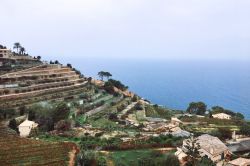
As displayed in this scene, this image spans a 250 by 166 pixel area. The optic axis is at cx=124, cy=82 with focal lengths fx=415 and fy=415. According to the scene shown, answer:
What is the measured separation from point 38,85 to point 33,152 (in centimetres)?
3927

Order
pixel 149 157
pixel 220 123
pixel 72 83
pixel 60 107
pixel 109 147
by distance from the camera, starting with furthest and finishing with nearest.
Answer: pixel 72 83 → pixel 220 123 → pixel 60 107 → pixel 109 147 → pixel 149 157

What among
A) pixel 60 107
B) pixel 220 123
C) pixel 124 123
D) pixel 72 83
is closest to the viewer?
pixel 60 107

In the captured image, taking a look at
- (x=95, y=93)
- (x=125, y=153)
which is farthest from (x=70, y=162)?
(x=95, y=93)

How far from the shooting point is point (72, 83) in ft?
302

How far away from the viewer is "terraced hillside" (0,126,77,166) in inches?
1647

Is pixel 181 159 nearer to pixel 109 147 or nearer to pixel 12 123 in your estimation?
pixel 109 147

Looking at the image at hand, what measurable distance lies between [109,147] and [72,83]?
42.5 meters

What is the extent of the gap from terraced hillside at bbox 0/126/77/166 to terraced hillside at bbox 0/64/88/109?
23287 mm

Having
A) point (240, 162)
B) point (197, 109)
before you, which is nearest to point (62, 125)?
point (240, 162)

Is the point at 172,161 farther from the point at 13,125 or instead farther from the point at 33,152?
the point at 13,125

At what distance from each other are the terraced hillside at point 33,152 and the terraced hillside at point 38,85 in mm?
23287

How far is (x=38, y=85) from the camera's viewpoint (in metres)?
82.4

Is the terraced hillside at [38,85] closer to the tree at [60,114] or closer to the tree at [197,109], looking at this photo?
the tree at [60,114]

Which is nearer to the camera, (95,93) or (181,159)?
(181,159)
